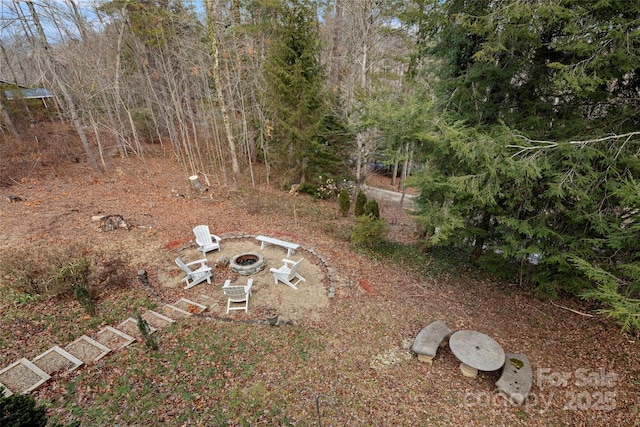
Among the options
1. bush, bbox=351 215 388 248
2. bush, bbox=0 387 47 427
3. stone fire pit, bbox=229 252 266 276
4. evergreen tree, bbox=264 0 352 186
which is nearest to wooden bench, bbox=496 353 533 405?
bush, bbox=351 215 388 248

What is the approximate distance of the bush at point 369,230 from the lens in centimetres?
857

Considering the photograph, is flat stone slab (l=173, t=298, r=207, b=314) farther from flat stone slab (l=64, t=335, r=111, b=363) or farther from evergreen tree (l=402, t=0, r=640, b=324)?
evergreen tree (l=402, t=0, r=640, b=324)

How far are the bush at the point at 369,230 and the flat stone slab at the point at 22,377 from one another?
7.10 metres

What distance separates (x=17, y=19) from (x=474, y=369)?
16292 millimetres

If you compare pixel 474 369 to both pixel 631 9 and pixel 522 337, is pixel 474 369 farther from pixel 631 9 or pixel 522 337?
pixel 631 9

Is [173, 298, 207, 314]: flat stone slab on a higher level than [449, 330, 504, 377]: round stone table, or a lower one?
higher

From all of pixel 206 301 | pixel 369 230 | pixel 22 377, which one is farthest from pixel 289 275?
pixel 22 377

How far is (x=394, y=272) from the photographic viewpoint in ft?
27.0

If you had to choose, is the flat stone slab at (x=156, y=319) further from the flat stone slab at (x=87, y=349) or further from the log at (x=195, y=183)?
the log at (x=195, y=183)

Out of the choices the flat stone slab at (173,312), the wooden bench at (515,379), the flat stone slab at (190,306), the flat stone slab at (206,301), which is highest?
the flat stone slab at (173,312)

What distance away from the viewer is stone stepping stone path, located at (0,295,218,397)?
387cm

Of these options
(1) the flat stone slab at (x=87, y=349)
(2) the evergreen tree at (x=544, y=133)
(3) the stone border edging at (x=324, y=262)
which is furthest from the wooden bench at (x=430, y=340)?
(1) the flat stone slab at (x=87, y=349)

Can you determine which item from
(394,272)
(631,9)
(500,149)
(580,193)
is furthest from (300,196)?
(631,9)

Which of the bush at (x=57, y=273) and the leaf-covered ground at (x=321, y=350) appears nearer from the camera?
the leaf-covered ground at (x=321, y=350)
